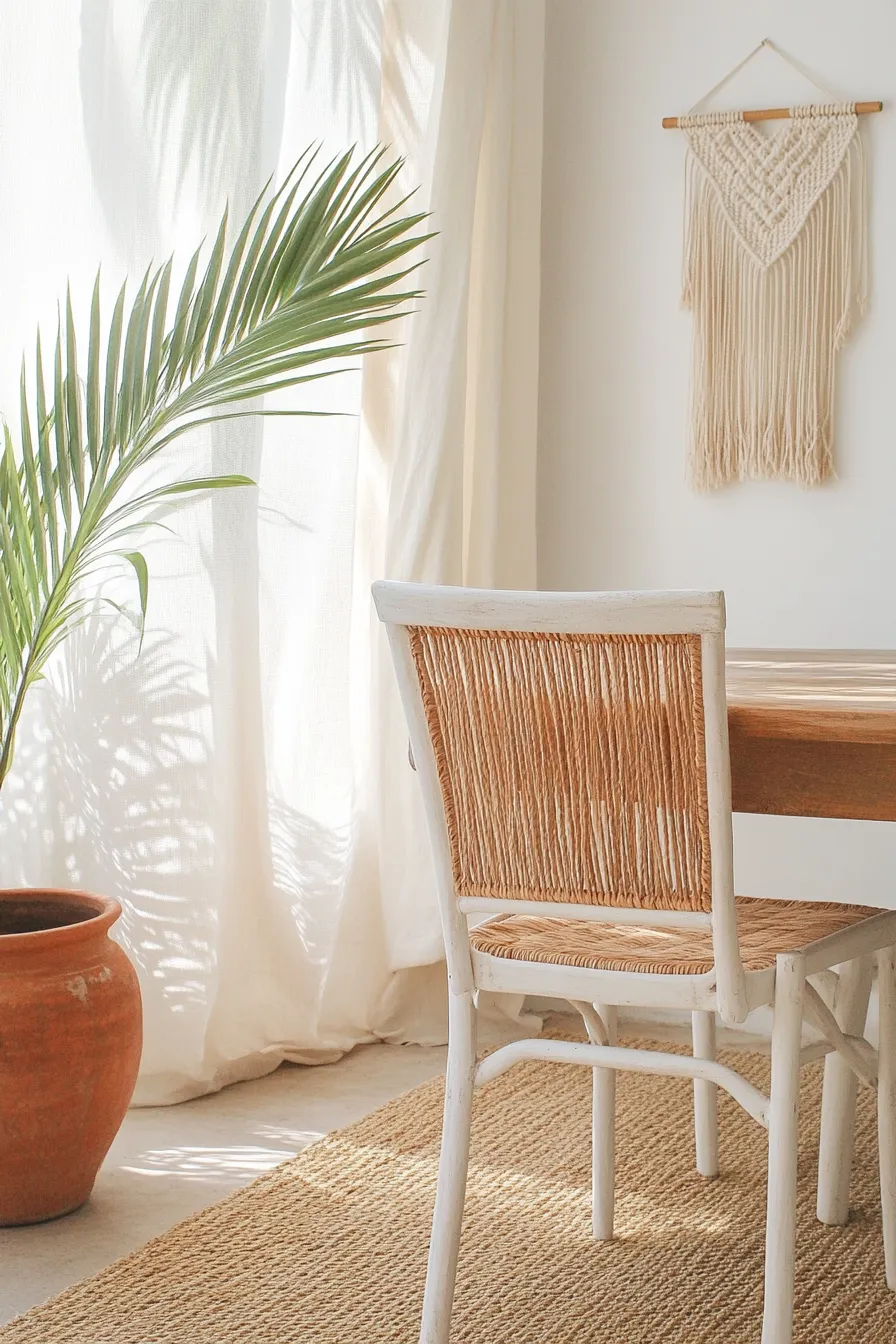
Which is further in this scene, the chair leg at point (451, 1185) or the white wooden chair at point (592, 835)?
the chair leg at point (451, 1185)

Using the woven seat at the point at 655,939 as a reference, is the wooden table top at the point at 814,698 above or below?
above

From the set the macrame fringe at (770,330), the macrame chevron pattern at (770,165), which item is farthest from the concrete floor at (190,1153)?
the macrame chevron pattern at (770,165)

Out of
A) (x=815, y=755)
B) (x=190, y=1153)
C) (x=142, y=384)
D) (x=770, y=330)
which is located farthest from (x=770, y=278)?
(x=190, y=1153)

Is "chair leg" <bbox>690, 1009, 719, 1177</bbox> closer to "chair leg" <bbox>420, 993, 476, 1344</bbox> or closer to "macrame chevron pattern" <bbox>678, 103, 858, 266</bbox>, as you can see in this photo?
"chair leg" <bbox>420, 993, 476, 1344</bbox>

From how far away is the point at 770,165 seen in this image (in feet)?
9.58

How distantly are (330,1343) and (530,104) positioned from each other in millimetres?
2359

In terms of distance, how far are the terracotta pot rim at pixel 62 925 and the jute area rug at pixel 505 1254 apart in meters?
0.42

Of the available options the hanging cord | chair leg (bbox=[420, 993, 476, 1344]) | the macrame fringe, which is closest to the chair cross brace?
chair leg (bbox=[420, 993, 476, 1344])

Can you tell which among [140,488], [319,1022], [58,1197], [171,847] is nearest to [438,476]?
[140,488]

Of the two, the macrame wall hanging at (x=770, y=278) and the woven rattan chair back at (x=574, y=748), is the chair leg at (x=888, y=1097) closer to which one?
the woven rattan chair back at (x=574, y=748)

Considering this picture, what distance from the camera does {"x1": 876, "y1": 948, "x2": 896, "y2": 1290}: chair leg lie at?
179 centimetres

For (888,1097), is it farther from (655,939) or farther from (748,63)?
(748,63)

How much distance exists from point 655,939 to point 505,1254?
1.89ft

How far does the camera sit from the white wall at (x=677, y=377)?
113 inches
